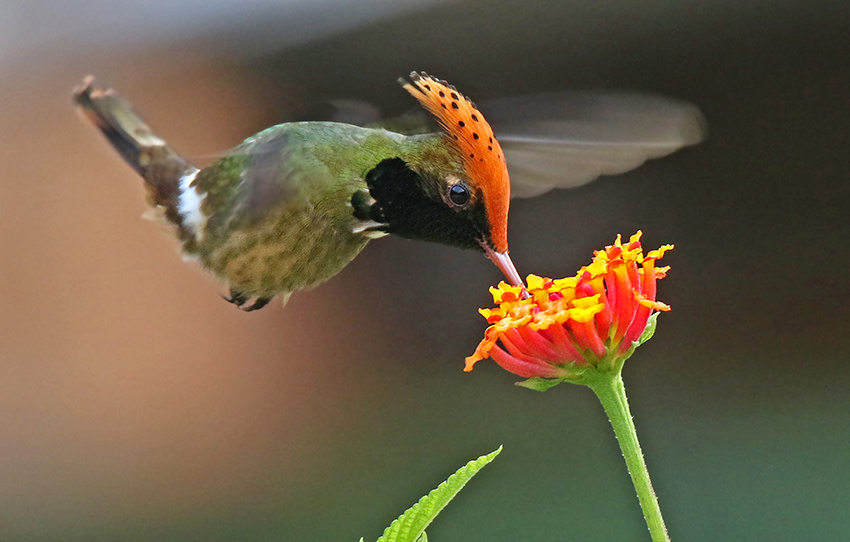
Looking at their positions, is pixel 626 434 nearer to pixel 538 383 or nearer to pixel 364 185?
pixel 538 383

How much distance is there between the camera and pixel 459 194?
1177mm

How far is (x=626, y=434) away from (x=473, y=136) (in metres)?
0.41

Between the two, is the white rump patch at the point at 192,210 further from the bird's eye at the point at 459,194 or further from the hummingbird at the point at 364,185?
the bird's eye at the point at 459,194

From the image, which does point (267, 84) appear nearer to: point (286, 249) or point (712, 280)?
point (712, 280)

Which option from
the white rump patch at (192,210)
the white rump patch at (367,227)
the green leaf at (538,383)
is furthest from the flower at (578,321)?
the white rump patch at (192,210)

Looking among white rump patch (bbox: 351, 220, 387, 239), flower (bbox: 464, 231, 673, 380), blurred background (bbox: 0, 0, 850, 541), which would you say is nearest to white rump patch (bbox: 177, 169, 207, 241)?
white rump patch (bbox: 351, 220, 387, 239)

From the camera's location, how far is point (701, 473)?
4.20 m

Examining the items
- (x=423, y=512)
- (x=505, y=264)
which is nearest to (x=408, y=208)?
(x=505, y=264)

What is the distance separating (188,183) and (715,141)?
2.80 meters

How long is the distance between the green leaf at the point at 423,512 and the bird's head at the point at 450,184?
0.36 meters

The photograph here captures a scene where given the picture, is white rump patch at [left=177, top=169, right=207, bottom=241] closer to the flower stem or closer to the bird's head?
the bird's head

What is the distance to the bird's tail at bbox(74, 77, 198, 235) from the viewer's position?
54.3 inches

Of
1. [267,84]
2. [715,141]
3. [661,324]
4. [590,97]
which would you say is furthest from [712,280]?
[590,97]

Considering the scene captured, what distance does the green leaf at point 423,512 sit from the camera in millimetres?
769
